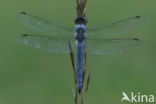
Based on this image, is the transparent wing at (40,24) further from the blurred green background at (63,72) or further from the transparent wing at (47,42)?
the blurred green background at (63,72)

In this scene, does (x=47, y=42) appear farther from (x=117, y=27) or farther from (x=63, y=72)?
(x=63, y=72)

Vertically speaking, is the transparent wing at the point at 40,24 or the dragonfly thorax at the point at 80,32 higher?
the transparent wing at the point at 40,24

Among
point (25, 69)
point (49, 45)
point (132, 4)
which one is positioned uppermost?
point (132, 4)

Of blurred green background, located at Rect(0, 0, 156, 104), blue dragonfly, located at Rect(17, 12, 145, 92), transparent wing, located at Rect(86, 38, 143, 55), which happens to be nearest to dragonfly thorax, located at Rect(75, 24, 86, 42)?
blue dragonfly, located at Rect(17, 12, 145, 92)

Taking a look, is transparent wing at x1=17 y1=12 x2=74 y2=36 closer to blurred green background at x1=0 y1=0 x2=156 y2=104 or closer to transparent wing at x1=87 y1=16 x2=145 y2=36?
transparent wing at x1=87 y1=16 x2=145 y2=36

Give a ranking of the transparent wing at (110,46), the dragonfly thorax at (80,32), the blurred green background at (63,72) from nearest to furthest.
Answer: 1. the dragonfly thorax at (80,32)
2. the transparent wing at (110,46)
3. the blurred green background at (63,72)

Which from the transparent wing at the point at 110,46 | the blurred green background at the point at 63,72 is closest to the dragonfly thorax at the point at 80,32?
the transparent wing at the point at 110,46

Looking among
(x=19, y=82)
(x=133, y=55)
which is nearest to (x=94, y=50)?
(x=19, y=82)

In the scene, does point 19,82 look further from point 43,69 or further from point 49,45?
point 49,45
